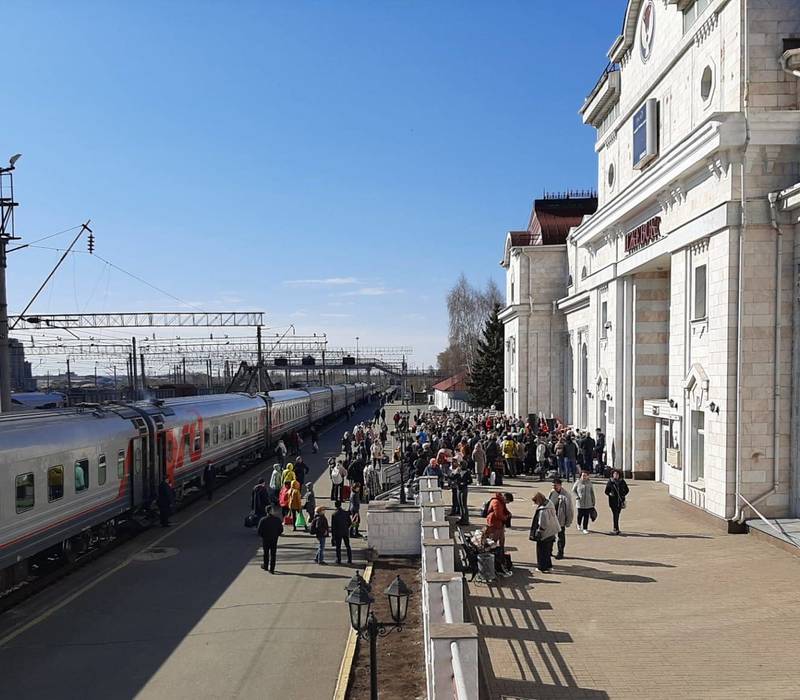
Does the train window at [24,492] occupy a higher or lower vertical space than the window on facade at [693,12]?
lower

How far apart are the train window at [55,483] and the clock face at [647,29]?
58.2 ft

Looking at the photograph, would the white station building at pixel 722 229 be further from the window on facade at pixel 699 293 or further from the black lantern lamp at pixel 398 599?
the black lantern lamp at pixel 398 599

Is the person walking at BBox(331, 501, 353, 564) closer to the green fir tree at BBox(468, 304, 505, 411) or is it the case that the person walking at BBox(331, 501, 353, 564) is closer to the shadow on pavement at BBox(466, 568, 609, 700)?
the shadow on pavement at BBox(466, 568, 609, 700)

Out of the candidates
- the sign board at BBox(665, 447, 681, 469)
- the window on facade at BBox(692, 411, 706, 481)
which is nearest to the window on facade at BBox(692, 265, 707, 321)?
the window on facade at BBox(692, 411, 706, 481)

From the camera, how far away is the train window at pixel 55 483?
12.9 m

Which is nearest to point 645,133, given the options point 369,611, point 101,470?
point 101,470

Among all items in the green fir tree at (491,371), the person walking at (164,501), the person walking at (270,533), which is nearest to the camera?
the person walking at (270,533)

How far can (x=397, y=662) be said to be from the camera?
29.9ft

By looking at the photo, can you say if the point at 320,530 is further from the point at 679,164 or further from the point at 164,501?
the point at 679,164

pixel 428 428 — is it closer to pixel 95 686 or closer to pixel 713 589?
pixel 713 589

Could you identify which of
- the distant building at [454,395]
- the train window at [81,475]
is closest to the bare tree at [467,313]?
the distant building at [454,395]

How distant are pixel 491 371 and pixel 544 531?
44155 mm

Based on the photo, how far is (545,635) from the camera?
30.8ft

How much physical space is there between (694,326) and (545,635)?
9755 millimetres
